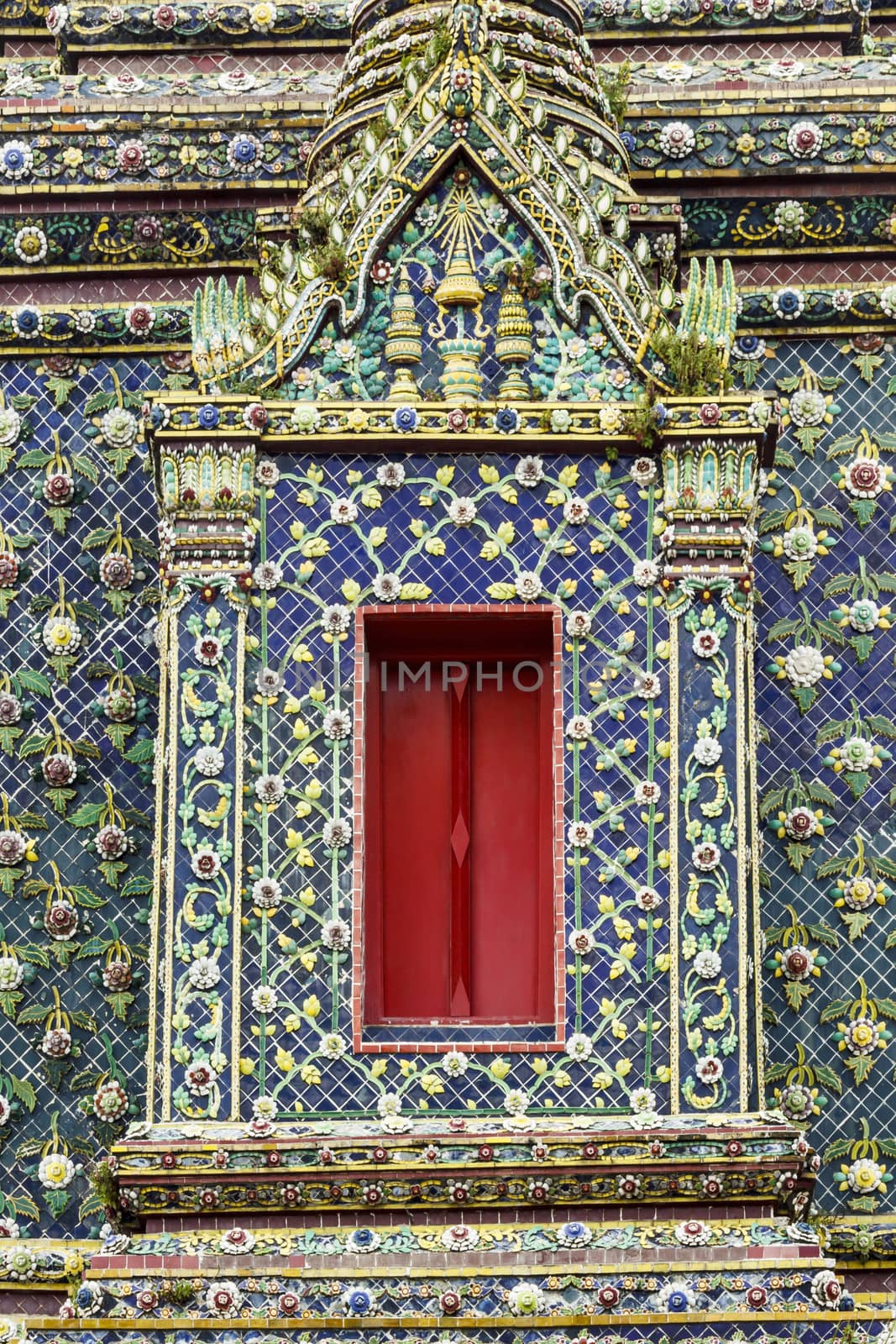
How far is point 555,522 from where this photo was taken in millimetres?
13945

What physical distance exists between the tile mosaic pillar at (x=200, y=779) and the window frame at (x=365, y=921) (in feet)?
1.77

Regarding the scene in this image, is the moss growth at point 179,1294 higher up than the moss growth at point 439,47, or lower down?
lower down

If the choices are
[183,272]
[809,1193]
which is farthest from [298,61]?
[809,1193]

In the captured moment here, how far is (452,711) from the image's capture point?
46.5 feet

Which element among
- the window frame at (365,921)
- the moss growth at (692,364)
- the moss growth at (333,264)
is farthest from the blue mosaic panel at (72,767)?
the moss growth at (692,364)

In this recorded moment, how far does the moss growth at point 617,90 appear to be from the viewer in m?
15.7

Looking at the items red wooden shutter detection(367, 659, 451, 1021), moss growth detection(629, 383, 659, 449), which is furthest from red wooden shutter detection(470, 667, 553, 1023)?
moss growth detection(629, 383, 659, 449)

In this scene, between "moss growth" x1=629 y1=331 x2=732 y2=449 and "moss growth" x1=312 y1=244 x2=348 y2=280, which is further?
"moss growth" x1=312 y1=244 x2=348 y2=280

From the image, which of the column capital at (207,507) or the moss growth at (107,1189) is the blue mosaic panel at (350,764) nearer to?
the column capital at (207,507)

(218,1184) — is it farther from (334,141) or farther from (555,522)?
(334,141)

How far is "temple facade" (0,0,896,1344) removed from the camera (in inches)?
514

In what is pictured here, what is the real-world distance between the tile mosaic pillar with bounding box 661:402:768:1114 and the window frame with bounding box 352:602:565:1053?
52 centimetres

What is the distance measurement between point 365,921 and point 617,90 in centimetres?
491

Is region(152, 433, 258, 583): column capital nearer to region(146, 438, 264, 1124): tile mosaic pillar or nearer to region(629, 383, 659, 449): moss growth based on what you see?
region(146, 438, 264, 1124): tile mosaic pillar
